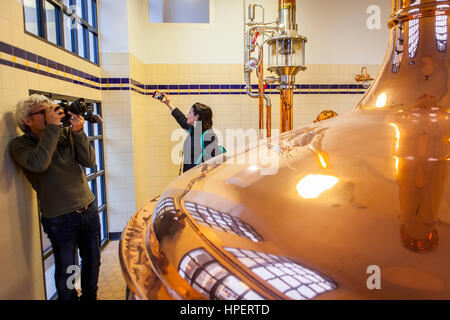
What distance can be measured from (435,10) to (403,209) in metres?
0.21

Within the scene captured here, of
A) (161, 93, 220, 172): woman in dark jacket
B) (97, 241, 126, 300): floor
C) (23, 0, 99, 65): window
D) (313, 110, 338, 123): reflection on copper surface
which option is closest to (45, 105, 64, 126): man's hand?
(23, 0, 99, 65): window

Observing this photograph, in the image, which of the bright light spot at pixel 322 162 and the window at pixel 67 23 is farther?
the window at pixel 67 23

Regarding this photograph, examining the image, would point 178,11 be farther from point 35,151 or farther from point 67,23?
point 35,151

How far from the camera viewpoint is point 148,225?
1.02 ft

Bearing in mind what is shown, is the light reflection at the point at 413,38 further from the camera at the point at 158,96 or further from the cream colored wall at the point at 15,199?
the camera at the point at 158,96

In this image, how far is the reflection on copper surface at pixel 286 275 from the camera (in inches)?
7.2

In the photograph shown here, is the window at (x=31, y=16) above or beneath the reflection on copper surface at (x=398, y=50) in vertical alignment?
above

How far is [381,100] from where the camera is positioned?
34 cm

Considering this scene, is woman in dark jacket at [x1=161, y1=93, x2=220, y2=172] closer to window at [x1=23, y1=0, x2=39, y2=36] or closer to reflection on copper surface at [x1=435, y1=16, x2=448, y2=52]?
→ window at [x1=23, y1=0, x2=39, y2=36]

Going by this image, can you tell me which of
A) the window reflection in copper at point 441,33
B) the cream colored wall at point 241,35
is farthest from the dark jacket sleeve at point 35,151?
the cream colored wall at point 241,35

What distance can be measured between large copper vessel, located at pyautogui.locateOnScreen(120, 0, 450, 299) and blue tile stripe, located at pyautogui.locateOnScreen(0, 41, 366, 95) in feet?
6.50

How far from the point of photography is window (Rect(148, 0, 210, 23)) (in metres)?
4.16

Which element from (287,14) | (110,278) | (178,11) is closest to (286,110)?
(287,14)

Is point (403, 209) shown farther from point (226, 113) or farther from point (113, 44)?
point (226, 113)
